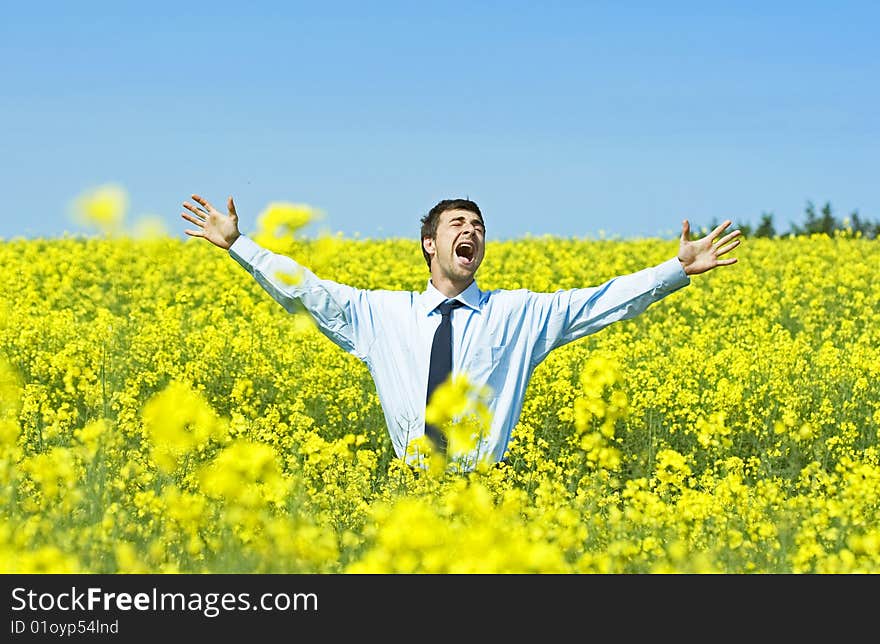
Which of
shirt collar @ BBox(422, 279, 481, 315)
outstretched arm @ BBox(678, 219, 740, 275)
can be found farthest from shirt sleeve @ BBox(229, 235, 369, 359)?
outstretched arm @ BBox(678, 219, 740, 275)

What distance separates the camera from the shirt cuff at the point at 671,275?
5.81 m

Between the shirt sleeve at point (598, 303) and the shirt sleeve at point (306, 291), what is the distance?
999mm

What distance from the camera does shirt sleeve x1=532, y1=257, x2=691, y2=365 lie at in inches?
230

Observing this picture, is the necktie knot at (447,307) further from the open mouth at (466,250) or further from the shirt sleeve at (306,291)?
the shirt sleeve at (306,291)

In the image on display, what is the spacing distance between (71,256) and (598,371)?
50.0 feet

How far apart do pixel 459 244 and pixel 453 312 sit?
0.39 m

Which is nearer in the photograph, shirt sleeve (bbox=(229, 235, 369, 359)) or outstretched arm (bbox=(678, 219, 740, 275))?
outstretched arm (bbox=(678, 219, 740, 275))

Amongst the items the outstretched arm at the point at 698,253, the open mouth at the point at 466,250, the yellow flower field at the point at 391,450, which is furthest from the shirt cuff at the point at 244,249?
the outstretched arm at the point at 698,253

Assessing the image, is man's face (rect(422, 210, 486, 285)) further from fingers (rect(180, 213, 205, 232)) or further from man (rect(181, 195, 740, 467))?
fingers (rect(180, 213, 205, 232))

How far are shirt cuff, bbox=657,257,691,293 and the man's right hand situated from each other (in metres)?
2.29

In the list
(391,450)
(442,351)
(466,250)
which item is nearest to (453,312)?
(442,351)

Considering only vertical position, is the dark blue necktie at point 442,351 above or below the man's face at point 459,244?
below

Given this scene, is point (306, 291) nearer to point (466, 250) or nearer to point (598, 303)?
point (466, 250)
